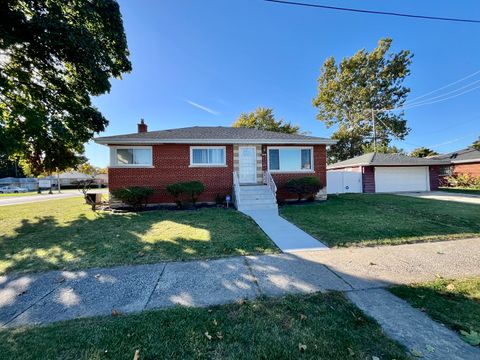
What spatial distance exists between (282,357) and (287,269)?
2.06m

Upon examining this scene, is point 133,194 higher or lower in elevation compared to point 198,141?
lower

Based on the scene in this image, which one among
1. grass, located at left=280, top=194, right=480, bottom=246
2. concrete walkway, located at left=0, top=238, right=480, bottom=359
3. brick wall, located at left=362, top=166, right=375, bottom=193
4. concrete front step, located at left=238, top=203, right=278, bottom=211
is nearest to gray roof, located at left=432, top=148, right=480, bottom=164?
brick wall, located at left=362, top=166, right=375, bottom=193

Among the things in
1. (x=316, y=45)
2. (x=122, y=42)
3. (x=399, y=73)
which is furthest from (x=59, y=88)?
(x=399, y=73)

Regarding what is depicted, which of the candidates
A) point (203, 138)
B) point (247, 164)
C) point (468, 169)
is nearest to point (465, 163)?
point (468, 169)

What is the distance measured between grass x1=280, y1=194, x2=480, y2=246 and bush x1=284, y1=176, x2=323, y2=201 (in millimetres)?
1675

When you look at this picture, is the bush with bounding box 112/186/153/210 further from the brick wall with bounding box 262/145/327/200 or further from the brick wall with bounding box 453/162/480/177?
the brick wall with bounding box 453/162/480/177

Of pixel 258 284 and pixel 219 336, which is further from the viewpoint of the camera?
pixel 258 284

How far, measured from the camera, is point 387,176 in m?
17.7

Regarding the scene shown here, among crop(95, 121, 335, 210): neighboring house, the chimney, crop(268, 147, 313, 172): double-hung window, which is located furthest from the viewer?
the chimney

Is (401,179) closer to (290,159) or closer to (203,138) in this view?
(290,159)

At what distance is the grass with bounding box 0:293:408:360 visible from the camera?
2.07m

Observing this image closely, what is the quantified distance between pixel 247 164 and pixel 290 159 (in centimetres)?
254

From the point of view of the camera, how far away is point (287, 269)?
4.02 metres

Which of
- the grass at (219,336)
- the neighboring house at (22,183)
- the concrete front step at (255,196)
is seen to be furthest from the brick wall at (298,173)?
the neighboring house at (22,183)
